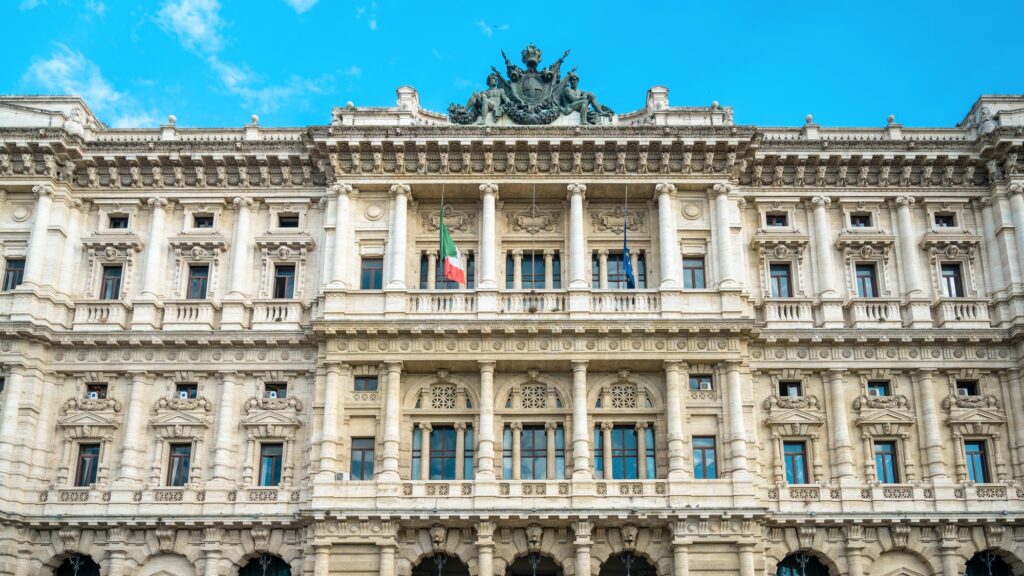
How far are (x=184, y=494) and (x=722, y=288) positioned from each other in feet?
61.7

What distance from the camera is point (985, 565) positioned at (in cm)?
3531

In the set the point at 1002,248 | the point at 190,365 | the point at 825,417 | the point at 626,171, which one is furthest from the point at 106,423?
the point at 1002,248

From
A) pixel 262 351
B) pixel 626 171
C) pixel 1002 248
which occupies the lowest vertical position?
pixel 262 351

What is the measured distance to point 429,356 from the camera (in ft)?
119

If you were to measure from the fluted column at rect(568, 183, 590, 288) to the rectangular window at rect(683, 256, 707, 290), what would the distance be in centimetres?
350

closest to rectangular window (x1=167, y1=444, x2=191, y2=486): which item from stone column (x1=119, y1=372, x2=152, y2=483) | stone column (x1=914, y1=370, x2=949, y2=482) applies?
stone column (x1=119, y1=372, x2=152, y2=483)

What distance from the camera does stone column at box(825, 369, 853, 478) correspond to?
3575 centimetres

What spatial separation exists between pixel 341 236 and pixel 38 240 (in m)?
10.5

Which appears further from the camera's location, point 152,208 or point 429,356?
point 152,208

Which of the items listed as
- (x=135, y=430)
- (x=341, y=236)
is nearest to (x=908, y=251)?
(x=341, y=236)

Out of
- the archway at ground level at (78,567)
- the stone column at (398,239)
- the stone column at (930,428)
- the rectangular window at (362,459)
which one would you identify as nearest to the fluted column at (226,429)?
the rectangular window at (362,459)

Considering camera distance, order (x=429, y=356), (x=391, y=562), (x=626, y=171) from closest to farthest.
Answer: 1. (x=391, y=562)
2. (x=429, y=356)
3. (x=626, y=171)

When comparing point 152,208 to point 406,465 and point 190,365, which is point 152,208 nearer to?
point 190,365

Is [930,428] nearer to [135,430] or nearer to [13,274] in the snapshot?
[135,430]
